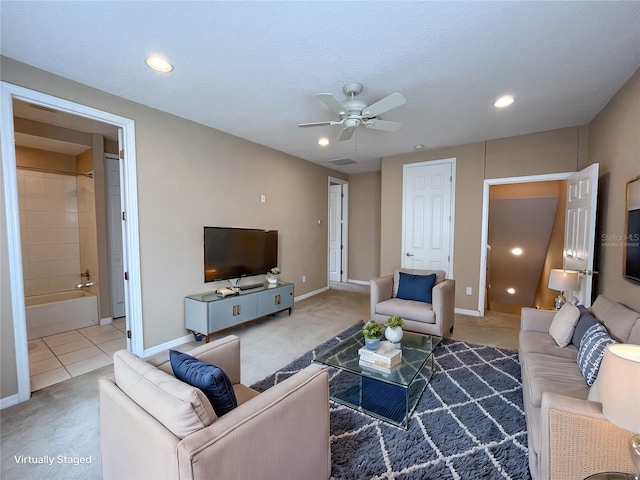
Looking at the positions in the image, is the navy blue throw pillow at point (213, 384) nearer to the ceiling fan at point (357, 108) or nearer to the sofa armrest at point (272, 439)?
the sofa armrest at point (272, 439)

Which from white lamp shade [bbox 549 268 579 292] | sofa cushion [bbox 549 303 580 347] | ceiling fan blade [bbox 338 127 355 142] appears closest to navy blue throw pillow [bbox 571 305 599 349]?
sofa cushion [bbox 549 303 580 347]

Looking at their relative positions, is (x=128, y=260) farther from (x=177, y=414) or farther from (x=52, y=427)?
(x=177, y=414)

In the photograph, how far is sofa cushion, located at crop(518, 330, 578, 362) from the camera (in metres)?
2.08

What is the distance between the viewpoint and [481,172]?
424 cm

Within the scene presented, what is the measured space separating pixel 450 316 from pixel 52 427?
3777 mm

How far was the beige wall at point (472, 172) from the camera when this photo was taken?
3.75m

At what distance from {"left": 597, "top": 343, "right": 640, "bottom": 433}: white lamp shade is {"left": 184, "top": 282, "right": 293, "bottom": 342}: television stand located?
10.3 ft

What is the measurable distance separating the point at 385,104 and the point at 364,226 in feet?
14.8

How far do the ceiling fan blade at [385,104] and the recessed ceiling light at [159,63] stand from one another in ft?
5.33

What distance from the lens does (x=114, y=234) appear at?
4129 mm

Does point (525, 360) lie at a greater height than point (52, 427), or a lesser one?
greater

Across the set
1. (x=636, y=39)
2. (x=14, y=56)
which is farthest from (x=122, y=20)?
(x=636, y=39)

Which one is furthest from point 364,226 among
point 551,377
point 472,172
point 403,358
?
point 551,377

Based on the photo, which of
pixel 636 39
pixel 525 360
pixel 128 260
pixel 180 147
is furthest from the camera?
pixel 180 147
